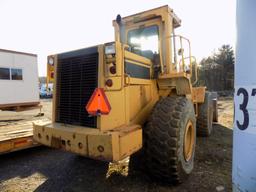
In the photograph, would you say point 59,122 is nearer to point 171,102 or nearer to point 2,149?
point 2,149

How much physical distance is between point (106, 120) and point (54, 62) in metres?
1.52

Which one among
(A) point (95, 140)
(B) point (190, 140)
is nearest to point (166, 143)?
(A) point (95, 140)

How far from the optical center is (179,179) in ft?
11.8

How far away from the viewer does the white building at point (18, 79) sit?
12.4 m

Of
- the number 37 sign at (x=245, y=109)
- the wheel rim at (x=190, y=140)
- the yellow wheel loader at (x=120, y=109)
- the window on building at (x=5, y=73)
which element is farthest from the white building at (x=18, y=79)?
the number 37 sign at (x=245, y=109)

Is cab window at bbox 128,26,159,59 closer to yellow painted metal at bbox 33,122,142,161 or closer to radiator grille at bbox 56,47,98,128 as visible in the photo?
radiator grille at bbox 56,47,98,128

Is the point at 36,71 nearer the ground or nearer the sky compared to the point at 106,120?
nearer the sky

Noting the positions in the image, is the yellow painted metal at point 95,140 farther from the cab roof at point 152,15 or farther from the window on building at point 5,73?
the window on building at point 5,73

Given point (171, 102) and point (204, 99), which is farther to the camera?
point (204, 99)

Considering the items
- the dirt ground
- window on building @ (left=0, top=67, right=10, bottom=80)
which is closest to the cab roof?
the dirt ground

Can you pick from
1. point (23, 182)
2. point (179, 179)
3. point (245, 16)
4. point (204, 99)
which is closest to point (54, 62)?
point (23, 182)

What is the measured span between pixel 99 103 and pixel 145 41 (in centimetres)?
222

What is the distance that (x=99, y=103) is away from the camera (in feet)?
10.6

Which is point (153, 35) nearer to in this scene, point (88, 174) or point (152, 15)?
point (152, 15)
